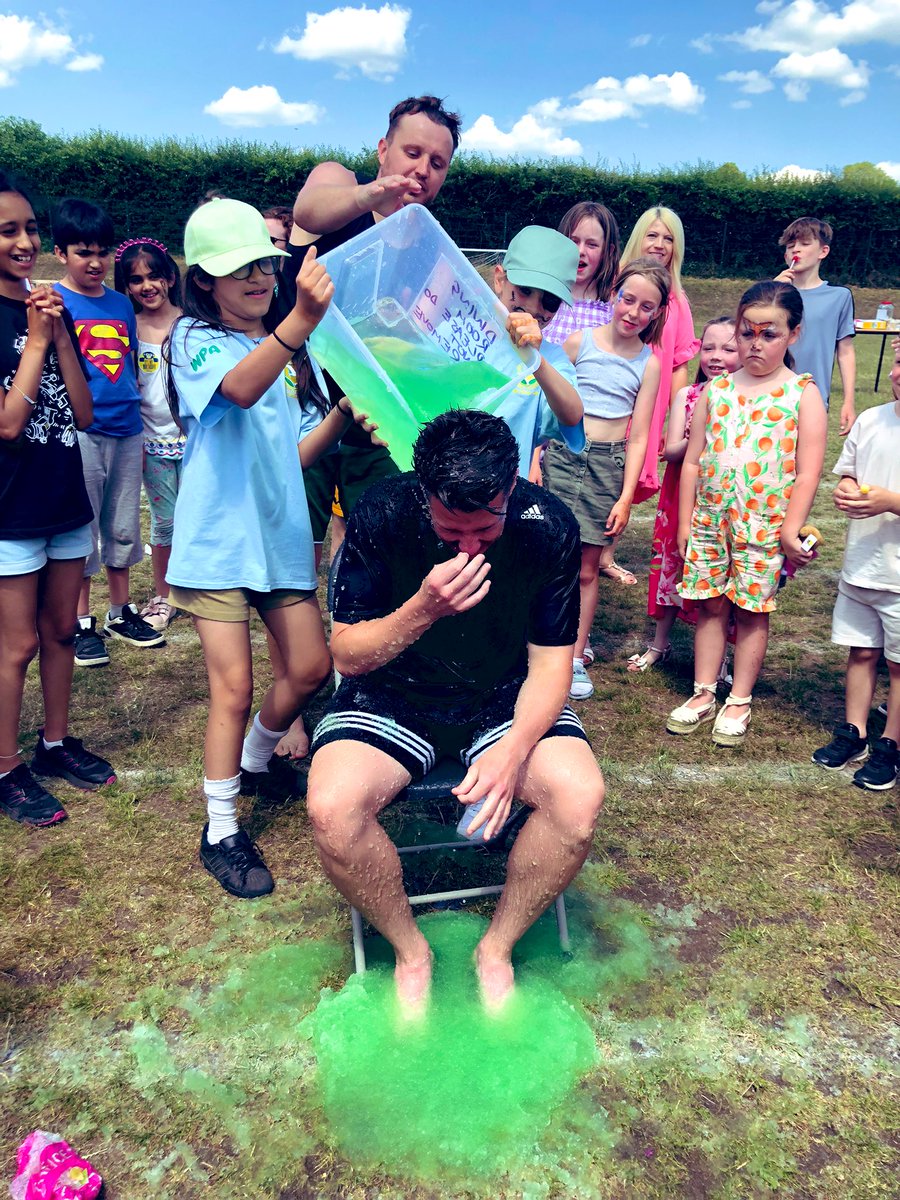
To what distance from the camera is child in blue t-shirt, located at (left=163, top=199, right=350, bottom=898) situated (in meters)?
2.42

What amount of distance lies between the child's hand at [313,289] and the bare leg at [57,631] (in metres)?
1.39

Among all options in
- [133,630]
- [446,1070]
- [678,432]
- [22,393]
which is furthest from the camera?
[133,630]

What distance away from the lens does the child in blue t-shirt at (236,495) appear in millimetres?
2416

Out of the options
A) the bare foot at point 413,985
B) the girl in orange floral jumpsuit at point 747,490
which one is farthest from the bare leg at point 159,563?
the bare foot at point 413,985

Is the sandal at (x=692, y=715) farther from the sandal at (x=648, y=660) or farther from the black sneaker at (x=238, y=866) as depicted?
the black sneaker at (x=238, y=866)

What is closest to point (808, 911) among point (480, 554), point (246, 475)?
point (480, 554)

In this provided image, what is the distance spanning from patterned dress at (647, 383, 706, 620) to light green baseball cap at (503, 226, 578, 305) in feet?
5.29

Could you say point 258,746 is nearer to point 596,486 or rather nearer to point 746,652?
point 596,486

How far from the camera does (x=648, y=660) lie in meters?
4.47

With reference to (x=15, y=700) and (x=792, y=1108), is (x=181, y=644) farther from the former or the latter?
(x=792, y=1108)

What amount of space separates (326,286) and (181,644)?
2.86 metres


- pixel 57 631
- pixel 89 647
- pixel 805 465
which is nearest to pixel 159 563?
pixel 89 647

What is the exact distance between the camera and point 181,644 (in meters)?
4.64

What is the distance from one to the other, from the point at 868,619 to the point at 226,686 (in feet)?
7.96
